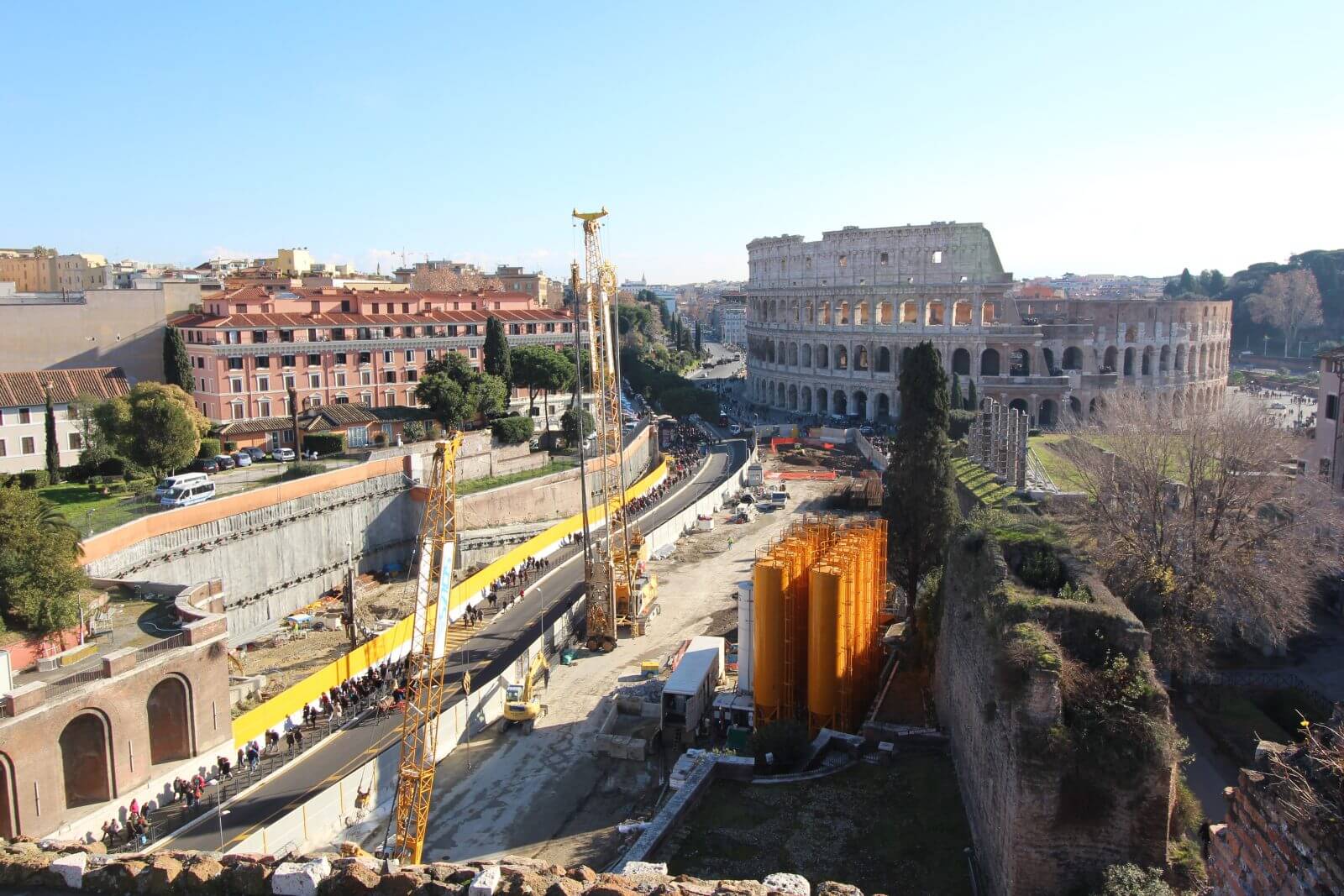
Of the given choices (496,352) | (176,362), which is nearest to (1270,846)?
(496,352)

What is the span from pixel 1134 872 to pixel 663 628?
20.3 metres

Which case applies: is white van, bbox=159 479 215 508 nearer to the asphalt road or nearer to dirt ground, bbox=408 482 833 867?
the asphalt road

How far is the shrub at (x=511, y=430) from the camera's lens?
43.9 meters

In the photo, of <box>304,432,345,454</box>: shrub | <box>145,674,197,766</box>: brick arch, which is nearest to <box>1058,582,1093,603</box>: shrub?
<box>145,674,197,766</box>: brick arch

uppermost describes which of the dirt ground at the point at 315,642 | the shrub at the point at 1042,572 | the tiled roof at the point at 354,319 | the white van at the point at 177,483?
the tiled roof at the point at 354,319

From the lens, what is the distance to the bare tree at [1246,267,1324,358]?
339ft

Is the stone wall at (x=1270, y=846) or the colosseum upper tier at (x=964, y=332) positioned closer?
the stone wall at (x=1270, y=846)

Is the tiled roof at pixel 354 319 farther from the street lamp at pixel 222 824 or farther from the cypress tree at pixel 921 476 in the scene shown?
the street lamp at pixel 222 824

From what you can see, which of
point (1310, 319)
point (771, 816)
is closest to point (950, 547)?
point (771, 816)

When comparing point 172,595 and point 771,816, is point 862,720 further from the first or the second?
point 172,595

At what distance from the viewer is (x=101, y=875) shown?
8.81 metres

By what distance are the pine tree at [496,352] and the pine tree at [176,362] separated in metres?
13.2

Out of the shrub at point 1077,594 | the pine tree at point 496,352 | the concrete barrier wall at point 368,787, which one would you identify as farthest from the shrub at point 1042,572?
the pine tree at point 496,352

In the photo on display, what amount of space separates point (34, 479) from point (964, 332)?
52.7m
